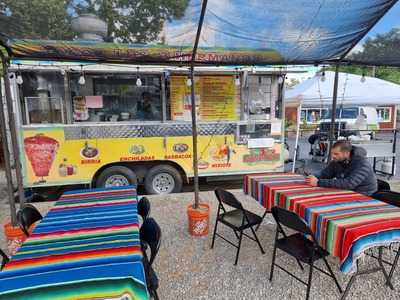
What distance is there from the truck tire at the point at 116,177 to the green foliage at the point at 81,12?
7.92 ft

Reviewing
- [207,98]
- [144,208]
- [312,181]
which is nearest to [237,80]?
[207,98]

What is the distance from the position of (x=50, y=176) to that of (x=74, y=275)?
3471 mm

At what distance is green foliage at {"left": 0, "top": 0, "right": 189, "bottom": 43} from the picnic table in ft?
6.63

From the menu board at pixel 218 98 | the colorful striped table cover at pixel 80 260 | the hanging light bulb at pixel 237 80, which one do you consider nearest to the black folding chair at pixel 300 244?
the colorful striped table cover at pixel 80 260

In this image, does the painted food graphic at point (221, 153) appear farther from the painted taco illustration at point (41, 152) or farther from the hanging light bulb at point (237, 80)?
the painted taco illustration at point (41, 152)

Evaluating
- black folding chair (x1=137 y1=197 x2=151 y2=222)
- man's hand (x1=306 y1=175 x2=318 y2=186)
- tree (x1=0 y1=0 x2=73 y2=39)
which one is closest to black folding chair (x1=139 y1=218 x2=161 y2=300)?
black folding chair (x1=137 y1=197 x2=151 y2=222)

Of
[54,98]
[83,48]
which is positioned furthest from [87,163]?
[83,48]

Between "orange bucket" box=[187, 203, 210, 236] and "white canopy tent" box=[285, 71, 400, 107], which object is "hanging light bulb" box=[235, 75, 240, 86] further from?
"white canopy tent" box=[285, 71, 400, 107]

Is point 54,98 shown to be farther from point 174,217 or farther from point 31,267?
point 31,267

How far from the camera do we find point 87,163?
431cm

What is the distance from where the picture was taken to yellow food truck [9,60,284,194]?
A: 13.5 feet

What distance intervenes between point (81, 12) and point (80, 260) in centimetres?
205

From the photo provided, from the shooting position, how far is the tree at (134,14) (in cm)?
220

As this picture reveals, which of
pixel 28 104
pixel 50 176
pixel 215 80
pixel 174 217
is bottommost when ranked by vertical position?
pixel 174 217
